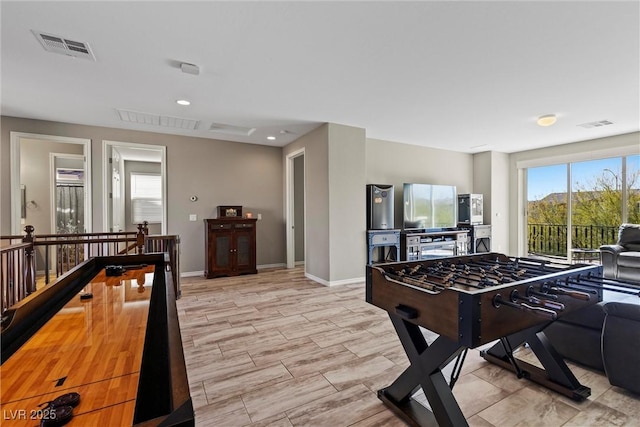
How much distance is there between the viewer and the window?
718 centimetres

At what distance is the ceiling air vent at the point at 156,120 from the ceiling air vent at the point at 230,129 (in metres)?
0.30

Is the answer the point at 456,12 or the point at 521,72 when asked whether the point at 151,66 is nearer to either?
the point at 456,12

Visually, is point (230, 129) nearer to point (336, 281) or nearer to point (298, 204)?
point (298, 204)

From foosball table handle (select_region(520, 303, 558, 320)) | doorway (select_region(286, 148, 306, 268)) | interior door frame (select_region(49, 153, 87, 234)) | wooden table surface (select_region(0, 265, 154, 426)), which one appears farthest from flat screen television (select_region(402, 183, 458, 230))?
interior door frame (select_region(49, 153, 87, 234))

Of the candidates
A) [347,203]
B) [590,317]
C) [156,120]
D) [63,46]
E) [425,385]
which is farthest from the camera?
[347,203]

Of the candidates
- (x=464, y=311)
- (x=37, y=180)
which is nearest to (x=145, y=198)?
(x=37, y=180)

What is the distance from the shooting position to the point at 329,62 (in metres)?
2.78

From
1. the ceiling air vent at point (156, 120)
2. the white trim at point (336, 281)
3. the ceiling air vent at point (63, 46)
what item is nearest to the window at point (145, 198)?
the ceiling air vent at point (156, 120)

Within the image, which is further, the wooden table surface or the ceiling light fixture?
the ceiling light fixture

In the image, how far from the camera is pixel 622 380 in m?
1.90

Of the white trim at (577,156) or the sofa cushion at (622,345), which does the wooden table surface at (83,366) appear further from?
the white trim at (577,156)

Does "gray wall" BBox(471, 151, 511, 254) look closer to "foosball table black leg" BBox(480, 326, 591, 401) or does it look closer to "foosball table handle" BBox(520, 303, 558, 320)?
"foosball table black leg" BBox(480, 326, 591, 401)

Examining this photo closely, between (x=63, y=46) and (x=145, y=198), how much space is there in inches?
213

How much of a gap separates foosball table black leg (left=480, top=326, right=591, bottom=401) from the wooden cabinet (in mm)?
4422
